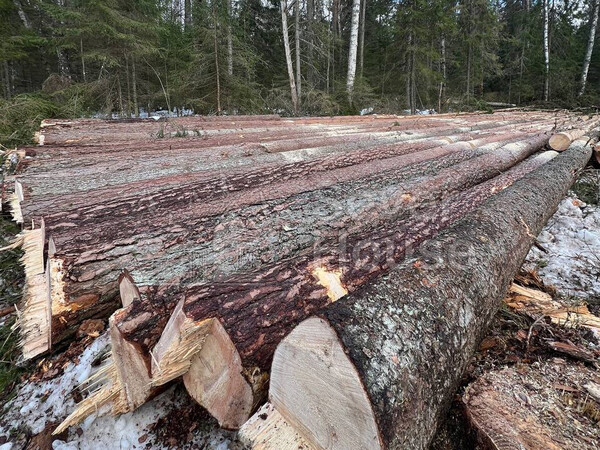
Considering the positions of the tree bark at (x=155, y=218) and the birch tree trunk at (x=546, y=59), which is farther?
the birch tree trunk at (x=546, y=59)

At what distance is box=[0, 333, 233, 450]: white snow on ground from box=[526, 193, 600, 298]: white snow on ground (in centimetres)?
244

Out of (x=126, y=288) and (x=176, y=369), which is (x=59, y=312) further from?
(x=176, y=369)

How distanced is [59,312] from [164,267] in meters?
0.55

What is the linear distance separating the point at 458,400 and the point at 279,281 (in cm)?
87

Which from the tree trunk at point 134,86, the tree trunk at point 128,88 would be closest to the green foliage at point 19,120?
the tree trunk at point 128,88

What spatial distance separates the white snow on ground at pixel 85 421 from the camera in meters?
1.34

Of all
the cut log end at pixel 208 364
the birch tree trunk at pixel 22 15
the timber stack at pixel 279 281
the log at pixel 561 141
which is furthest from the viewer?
the birch tree trunk at pixel 22 15

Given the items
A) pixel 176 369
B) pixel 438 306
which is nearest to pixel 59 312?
pixel 176 369

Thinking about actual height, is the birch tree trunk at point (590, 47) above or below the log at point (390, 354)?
above

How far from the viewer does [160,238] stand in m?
→ 1.80

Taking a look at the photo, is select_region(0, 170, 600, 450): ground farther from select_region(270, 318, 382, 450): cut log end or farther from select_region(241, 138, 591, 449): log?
select_region(270, 318, 382, 450): cut log end

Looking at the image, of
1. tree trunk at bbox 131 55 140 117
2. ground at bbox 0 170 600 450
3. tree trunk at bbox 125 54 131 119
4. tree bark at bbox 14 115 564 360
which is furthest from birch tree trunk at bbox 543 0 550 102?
ground at bbox 0 170 600 450

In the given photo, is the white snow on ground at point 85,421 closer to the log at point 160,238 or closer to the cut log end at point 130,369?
the cut log end at point 130,369

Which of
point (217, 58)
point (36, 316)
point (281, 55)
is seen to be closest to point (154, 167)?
point (36, 316)
